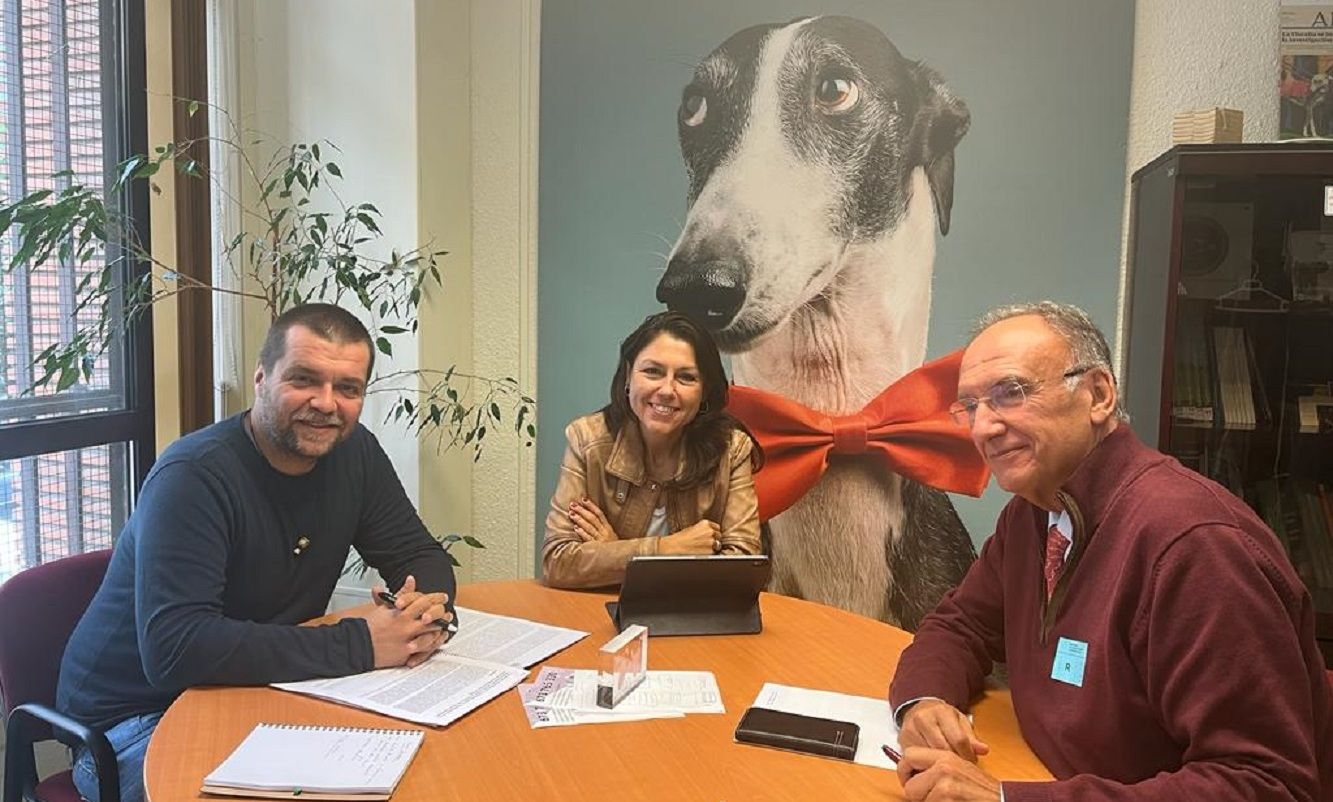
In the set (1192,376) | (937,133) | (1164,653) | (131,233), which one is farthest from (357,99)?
(1164,653)

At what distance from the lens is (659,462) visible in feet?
7.83

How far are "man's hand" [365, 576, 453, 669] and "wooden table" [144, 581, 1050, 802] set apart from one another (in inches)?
6.8

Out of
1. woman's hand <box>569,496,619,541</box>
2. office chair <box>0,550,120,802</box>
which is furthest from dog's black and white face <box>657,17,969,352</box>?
office chair <box>0,550,120,802</box>

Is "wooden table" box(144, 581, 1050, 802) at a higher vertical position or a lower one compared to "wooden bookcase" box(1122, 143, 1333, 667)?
lower

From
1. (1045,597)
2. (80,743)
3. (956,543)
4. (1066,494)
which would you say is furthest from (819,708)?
(956,543)

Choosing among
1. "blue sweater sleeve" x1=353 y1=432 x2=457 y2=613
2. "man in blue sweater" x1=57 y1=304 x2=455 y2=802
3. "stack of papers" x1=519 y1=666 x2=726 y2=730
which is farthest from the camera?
"blue sweater sleeve" x1=353 y1=432 x2=457 y2=613

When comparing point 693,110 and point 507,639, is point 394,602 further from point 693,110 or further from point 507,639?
point 693,110

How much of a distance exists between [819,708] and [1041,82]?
2061 mm

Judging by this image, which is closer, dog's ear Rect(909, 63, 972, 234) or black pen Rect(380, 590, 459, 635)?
black pen Rect(380, 590, 459, 635)

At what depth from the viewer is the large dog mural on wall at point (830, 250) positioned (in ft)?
9.75

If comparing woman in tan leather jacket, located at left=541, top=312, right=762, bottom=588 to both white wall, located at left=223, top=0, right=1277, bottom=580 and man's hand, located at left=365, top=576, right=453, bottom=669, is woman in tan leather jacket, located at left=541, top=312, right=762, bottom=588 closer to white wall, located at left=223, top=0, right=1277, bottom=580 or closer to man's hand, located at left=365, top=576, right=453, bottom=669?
man's hand, located at left=365, top=576, right=453, bottom=669

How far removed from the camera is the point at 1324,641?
2588 millimetres

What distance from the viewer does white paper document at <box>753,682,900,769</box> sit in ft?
4.88

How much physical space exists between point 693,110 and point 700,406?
114cm
